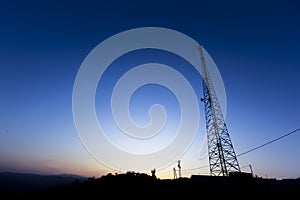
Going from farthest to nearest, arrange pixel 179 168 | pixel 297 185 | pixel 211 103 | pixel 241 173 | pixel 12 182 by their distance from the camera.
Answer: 1. pixel 12 182
2. pixel 179 168
3. pixel 211 103
4. pixel 241 173
5. pixel 297 185

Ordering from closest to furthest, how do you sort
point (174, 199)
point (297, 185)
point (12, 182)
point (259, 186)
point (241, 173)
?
point (174, 199) < point (259, 186) < point (297, 185) < point (241, 173) < point (12, 182)

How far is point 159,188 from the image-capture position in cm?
3538

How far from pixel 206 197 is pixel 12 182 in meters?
212

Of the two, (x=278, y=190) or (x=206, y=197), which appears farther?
(x=278, y=190)

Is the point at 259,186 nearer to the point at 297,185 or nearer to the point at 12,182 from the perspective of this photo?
the point at 297,185

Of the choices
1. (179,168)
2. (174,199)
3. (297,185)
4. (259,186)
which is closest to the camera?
(174,199)

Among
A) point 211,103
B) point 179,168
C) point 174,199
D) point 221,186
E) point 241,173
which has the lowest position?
point 174,199

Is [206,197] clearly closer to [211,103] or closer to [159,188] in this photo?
[159,188]

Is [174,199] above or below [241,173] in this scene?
below

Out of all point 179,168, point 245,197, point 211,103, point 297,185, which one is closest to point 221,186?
point 245,197

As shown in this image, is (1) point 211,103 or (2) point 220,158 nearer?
(2) point 220,158

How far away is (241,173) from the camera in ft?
133

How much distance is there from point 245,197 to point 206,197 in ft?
18.0

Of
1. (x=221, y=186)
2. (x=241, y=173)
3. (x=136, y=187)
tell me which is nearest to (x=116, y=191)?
(x=136, y=187)
